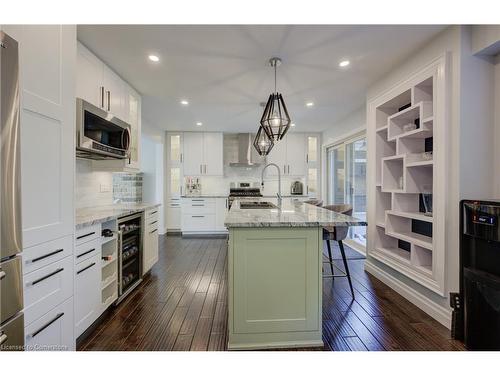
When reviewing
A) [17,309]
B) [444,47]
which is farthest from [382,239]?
[17,309]

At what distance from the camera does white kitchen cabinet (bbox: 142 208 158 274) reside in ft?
9.35

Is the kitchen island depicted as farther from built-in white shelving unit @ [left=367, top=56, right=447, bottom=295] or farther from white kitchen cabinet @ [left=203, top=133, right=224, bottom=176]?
white kitchen cabinet @ [left=203, top=133, right=224, bottom=176]

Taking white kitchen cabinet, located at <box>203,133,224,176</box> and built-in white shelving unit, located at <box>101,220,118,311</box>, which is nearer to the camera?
built-in white shelving unit, located at <box>101,220,118,311</box>

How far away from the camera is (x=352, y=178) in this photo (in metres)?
4.63

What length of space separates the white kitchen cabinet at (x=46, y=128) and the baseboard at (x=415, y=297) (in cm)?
296

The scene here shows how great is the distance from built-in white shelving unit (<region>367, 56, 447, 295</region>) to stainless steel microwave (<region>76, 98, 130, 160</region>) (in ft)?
9.68

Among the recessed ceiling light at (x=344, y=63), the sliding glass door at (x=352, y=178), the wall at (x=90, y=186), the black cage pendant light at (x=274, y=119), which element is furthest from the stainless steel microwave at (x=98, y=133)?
the sliding glass door at (x=352, y=178)

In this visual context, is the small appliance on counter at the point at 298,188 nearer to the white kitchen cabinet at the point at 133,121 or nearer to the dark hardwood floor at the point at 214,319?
the dark hardwood floor at the point at 214,319

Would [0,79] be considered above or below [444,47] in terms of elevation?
below

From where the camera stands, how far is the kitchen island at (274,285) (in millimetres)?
1663

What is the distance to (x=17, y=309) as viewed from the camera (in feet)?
3.58

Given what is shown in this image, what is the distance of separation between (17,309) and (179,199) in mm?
4845

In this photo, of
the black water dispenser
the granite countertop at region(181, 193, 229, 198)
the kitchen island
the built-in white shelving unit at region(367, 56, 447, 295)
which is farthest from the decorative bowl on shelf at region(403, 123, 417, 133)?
the granite countertop at region(181, 193, 229, 198)
